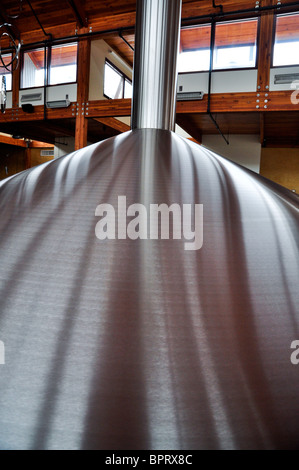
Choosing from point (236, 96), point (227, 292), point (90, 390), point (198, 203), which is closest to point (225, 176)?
point (198, 203)

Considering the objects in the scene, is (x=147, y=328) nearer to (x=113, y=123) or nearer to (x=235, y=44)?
(x=235, y=44)

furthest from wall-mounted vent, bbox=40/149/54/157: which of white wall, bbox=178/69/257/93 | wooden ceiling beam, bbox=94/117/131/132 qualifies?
white wall, bbox=178/69/257/93

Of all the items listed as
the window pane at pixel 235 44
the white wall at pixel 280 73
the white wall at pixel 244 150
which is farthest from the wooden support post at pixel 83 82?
the white wall at pixel 280 73

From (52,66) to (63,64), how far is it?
349 millimetres

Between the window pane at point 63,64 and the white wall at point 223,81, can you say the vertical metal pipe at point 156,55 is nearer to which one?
the white wall at point 223,81

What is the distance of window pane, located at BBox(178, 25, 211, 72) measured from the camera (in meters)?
6.36

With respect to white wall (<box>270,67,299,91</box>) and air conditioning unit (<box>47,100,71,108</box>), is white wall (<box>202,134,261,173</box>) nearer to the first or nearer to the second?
white wall (<box>270,67,299,91</box>)

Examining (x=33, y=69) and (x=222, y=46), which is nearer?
(x=222, y=46)

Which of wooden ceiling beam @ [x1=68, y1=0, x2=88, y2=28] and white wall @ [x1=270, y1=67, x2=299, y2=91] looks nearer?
white wall @ [x1=270, y1=67, x2=299, y2=91]

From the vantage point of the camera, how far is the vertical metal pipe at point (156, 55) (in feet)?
3.56

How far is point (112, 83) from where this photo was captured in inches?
344

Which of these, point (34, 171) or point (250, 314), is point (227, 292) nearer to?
point (250, 314)

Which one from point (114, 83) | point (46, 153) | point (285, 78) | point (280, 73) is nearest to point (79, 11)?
point (114, 83)

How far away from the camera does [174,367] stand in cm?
49
